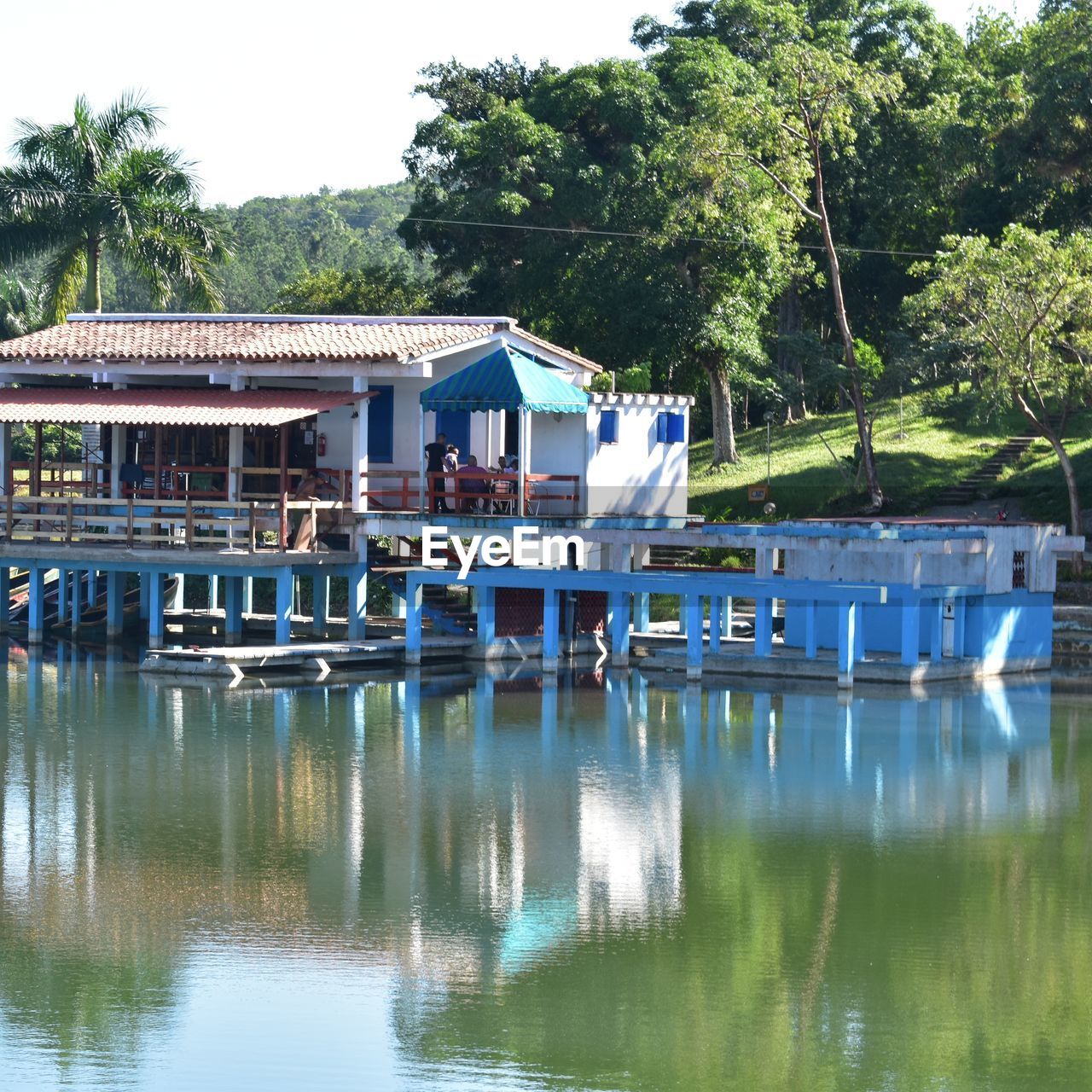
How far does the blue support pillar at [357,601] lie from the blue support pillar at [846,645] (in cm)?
919

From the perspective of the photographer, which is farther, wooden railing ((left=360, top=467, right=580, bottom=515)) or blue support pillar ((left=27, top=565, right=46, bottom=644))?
blue support pillar ((left=27, top=565, right=46, bottom=644))

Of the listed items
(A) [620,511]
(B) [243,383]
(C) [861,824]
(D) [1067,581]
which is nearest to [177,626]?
(B) [243,383]

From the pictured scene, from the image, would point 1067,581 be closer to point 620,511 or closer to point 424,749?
point 620,511

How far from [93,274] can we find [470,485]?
1694 centimetres

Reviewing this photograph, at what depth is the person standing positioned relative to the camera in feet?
116

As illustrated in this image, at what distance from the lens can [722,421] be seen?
171ft

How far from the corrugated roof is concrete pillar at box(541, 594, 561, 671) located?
5233 millimetres

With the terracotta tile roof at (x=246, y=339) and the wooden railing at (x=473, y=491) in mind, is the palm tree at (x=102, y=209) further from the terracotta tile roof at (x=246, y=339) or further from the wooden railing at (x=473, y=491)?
the wooden railing at (x=473, y=491)

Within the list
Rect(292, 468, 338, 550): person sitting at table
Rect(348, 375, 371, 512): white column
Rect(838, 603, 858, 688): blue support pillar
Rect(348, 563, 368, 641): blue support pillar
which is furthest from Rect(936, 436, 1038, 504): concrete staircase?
Rect(292, 468, 338, 550): person sitting at table

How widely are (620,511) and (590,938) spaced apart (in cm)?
2100

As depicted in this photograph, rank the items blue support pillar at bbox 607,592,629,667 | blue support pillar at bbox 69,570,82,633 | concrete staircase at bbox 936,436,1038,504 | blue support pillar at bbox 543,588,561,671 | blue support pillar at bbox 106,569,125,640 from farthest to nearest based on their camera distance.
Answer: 1. concrete staircase at bbox 936,436,1038,504
2. blue support pillar at bbox 69,570,82,633
3. blue support pillar at bbox 106,569,125,640
4. blue support pillar at bbox 607,592,629,667
5. blue support pillar at bbox 543,588,561,671

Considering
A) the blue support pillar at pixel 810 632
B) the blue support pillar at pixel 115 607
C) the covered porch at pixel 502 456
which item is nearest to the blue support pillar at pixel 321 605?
the covered porch at pixel 502 456

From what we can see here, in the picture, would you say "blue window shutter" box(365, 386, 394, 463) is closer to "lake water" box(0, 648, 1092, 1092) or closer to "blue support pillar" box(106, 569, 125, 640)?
"blue support pillar" box(106, 569, 125, 640)

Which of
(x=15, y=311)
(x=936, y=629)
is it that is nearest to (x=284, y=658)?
(x=936, y=629)
